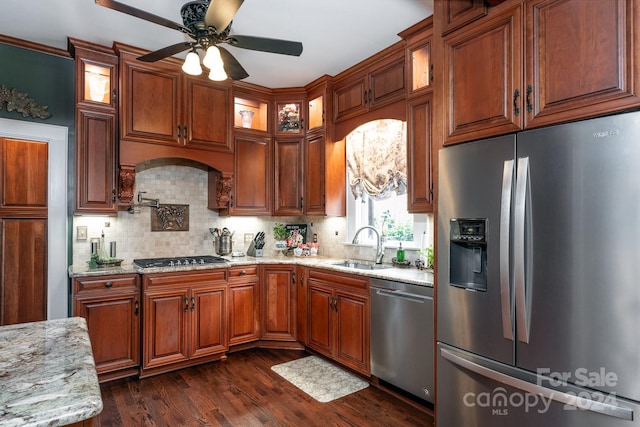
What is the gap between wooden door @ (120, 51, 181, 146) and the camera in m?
3.19

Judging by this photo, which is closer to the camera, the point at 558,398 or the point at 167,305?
the point at 558,398

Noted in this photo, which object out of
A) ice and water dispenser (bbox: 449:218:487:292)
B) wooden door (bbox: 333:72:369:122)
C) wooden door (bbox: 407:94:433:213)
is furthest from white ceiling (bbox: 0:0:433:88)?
ice and water dispenser (bbox: 449:218:487:292)

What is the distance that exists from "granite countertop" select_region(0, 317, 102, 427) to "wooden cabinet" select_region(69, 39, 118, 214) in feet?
6.75

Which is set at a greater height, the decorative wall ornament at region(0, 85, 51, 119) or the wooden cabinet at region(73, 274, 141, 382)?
the decorative wall ornament at region(0, 85, 51, 119)

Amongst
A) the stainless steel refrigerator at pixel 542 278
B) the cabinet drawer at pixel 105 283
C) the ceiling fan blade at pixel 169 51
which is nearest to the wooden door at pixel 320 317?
the stainless steel refrigerator at pixel 542 278

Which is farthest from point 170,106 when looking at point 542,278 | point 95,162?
point 542,278

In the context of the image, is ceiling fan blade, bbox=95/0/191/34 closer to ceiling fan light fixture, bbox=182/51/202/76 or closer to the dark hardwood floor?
ceiling fan light fixture, bbox=182/51/202/76

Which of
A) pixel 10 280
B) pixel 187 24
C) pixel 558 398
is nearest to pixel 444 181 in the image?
pixel 558 398

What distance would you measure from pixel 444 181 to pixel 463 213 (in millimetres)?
229

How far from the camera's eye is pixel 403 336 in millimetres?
2604

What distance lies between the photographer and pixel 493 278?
1823 mm

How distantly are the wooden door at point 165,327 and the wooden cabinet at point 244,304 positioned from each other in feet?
1.46

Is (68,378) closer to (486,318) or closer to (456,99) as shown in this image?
(486,318)

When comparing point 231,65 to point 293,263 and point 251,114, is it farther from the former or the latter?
point 293,263
